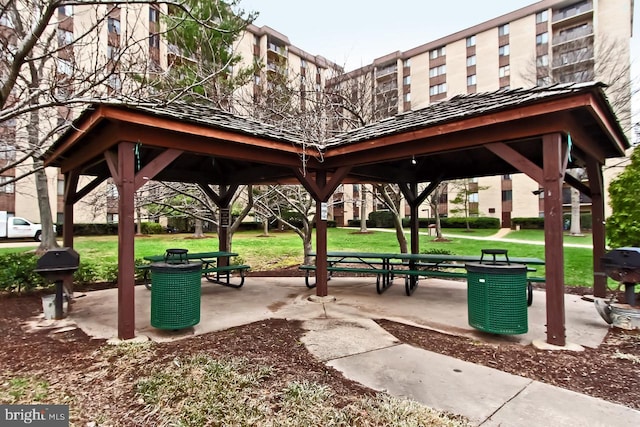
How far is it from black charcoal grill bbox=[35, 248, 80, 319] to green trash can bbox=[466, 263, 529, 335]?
5.89 meters

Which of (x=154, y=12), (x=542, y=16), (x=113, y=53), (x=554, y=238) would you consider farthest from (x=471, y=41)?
(x=113, y=53)

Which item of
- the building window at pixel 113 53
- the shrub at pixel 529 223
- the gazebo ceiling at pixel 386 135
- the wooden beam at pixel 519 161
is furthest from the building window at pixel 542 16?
the building window at pixel 113 53

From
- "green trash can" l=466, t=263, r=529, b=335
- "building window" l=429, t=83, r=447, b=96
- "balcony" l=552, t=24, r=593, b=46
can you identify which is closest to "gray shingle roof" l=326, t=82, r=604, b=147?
"green trash can" l=466, t=263, r=529, b=335

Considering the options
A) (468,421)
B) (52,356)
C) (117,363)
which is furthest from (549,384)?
(52,356)

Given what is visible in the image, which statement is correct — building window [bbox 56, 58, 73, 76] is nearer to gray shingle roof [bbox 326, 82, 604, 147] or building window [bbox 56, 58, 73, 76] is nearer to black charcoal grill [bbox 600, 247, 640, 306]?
gray shingle roof [bbox 326, 82, 604, 147]

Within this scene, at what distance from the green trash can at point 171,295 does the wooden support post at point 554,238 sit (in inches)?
175

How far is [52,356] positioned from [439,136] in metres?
5.60

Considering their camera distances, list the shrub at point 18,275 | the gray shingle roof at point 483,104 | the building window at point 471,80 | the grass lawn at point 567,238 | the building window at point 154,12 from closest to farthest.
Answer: the gray shingle roof at point 483,104 → the building window at point 154,12 → the shrub at point 18,275 → the grass lawn at point 567,238 → the building window at point 471,80

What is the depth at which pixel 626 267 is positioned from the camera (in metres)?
4.52

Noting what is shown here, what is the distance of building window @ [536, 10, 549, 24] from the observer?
28.9 metres

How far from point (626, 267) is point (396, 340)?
330 centimetres

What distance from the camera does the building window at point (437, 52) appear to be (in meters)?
35.2

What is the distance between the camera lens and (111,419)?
2.52 metres

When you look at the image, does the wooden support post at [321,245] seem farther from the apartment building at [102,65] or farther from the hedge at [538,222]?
the hedge at [538,222]
